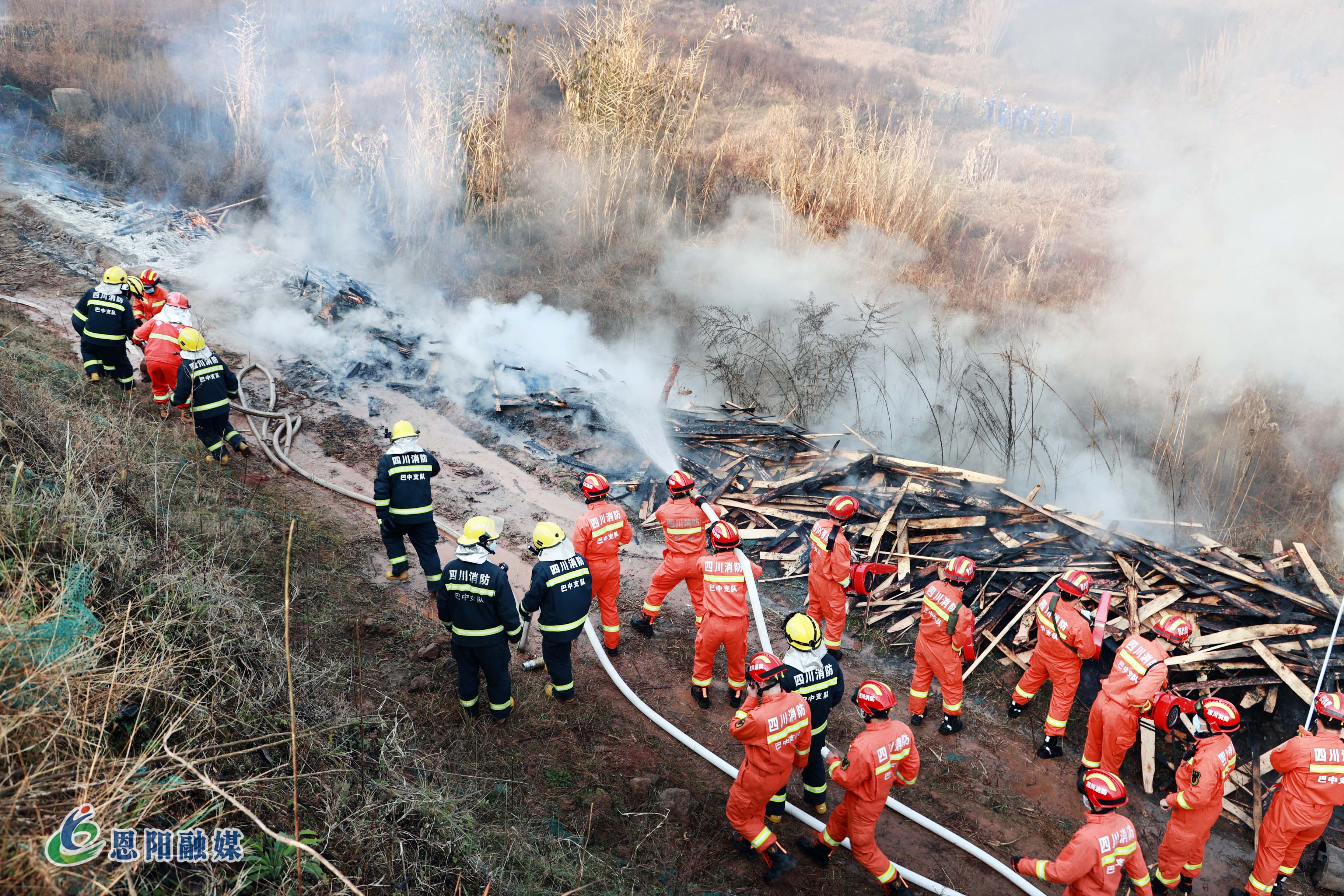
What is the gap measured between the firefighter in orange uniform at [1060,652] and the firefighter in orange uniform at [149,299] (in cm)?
1172

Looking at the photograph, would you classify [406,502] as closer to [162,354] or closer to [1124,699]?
[162,354]

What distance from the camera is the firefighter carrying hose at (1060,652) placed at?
6500 millimetres

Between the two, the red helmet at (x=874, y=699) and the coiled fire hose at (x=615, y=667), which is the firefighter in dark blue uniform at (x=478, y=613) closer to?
the coiled fire hose at (x=615, y=667)

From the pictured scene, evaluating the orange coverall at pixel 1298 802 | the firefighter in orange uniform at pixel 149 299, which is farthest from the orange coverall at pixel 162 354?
the orange coverall at pixel 1298 802

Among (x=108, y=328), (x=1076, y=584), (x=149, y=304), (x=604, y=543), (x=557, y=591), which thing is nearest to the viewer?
(x=557, y=591)

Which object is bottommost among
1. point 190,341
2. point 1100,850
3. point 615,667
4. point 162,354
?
point 615,667

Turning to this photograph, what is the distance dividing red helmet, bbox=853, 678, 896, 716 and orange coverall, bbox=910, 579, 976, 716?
1.75 m

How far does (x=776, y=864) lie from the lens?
5.25m

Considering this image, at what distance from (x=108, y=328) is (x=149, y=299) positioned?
161 cm

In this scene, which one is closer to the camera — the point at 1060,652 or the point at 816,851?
the point at 816,851

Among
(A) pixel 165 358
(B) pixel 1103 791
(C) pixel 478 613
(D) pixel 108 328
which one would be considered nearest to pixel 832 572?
(B) pixel 1103 791

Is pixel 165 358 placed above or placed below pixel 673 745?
above

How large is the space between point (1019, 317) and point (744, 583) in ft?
34.4

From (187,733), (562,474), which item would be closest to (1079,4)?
(562,474)
